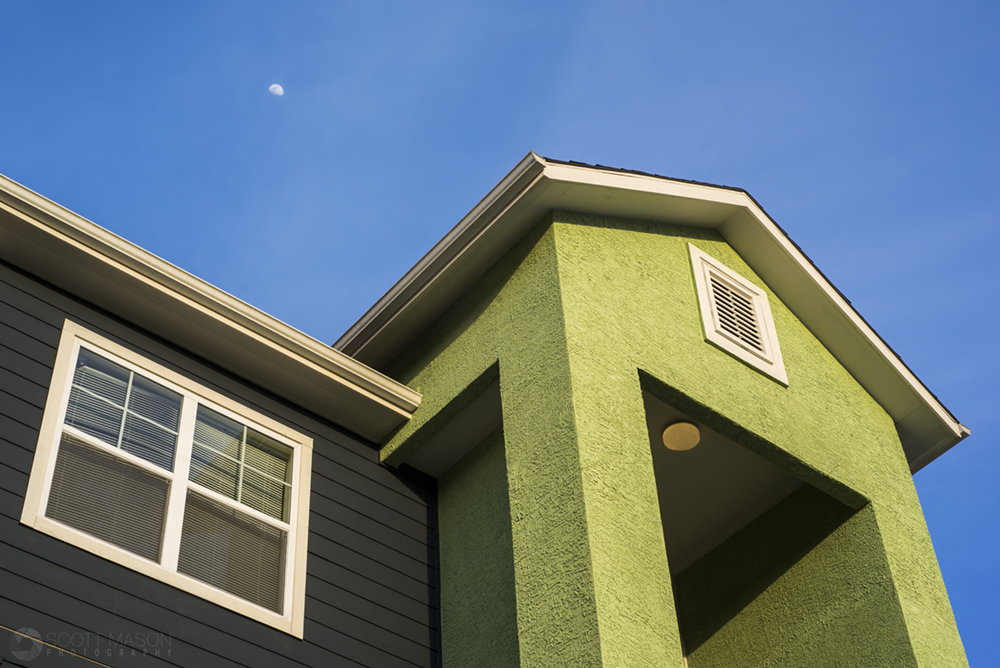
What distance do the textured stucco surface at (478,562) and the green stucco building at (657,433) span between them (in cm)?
2

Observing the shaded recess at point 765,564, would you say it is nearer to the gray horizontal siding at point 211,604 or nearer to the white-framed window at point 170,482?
the gray horizontal siding at point 211,604

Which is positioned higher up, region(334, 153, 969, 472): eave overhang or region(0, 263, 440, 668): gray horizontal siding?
region(334, 153, 969, 472): eave overhang

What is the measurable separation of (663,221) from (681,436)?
6.46 ft

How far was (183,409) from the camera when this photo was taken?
7.80m

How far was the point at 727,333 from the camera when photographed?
9.22 m

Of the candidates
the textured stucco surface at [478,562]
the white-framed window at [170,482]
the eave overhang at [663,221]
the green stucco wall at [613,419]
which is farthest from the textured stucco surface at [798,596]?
the white-framed window at [170,482]

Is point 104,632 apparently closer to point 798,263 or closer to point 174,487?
point 174,487

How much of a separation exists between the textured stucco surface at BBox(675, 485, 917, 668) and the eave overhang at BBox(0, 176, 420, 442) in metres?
3.44

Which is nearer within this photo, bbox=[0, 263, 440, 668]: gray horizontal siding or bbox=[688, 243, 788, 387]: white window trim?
bbox=[0, 263, 440, 668]: gray horizontal siding

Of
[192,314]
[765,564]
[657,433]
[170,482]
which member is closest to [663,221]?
[657,433]

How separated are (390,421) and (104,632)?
3194mm

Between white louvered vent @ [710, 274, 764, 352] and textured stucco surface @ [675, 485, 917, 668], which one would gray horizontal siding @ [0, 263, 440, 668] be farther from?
white louvered vent @ [710, 274, 764, 352]

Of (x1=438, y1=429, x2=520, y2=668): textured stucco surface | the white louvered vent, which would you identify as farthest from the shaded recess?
(x1=438, y1=429, x2=520, y2=668): textured stucco surface

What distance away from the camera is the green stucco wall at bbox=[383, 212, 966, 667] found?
6.62m
